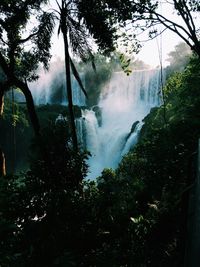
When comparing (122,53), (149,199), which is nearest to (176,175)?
(149,199)

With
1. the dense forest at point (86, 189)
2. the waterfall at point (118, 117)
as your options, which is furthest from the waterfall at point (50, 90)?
the dense forest at point (86, 189)

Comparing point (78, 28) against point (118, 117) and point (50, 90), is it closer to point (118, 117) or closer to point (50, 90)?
point (118, 117)

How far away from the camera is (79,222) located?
9.24 m

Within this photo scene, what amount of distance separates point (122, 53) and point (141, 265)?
12.3 m

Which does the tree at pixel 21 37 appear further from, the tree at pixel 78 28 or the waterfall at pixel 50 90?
the waterfall at pixel 50 90

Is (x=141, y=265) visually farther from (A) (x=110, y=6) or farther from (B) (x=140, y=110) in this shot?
(B) (x=140, y=110)

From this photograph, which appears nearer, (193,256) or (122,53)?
(193,256)

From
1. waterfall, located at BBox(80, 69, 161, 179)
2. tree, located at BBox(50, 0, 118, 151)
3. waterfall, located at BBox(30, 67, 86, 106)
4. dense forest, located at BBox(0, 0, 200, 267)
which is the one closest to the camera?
dense forest, located at BBox(0, 0, 200, 267)

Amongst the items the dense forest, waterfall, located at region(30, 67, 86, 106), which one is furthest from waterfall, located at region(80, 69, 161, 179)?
the dense forest

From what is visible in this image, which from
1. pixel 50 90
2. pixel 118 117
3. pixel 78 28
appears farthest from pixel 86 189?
pixel 50 90

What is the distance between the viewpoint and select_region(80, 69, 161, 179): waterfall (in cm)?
4334

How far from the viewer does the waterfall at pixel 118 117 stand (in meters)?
43.3

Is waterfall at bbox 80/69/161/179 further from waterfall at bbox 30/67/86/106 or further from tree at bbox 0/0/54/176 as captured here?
tree at bbox 0/0/54/176

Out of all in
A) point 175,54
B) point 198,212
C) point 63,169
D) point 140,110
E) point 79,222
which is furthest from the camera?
point 175,54
